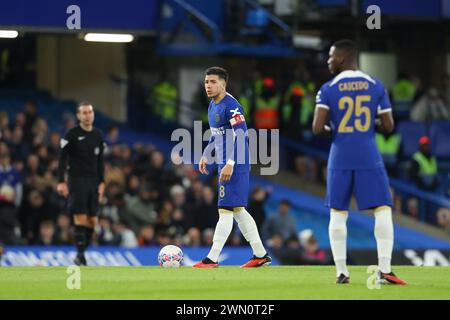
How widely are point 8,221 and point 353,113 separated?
11551 mm

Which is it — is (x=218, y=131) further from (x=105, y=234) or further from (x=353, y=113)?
(x=105, y=234)

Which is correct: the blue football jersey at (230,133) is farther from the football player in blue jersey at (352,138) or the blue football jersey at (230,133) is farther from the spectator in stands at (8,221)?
the spectator in stands at (8,221)

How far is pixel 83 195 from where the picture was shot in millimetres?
18562

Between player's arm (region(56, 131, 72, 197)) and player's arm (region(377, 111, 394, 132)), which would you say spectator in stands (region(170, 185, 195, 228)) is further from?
player's arm (region(377, 111, 394, 132))

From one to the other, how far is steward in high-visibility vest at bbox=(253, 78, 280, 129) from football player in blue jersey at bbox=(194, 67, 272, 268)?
47.1 feet

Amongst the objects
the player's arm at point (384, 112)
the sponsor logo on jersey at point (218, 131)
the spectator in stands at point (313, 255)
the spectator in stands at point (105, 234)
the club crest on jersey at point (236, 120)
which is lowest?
the spectator in stands at point (313, 255)

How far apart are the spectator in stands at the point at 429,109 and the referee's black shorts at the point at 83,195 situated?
537 inches

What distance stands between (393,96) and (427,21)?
2.06 meters

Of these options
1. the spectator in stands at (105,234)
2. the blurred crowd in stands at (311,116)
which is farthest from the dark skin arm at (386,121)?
the blurred crowd in stands at (311,116)

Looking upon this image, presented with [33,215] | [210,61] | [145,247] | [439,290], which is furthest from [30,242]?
[439,290]

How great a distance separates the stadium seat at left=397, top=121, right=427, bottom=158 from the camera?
3042 centimetres

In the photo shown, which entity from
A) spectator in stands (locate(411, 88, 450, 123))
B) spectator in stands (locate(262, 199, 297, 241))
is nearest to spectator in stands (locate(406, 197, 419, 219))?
spectator in stands (locate(411, 88, 450, 123))

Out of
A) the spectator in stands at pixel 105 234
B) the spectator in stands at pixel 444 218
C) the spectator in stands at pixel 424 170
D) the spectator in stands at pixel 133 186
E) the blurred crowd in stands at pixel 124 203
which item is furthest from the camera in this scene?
the spectator in stands at pixel 444 218

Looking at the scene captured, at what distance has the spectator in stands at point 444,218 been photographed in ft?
93.5
